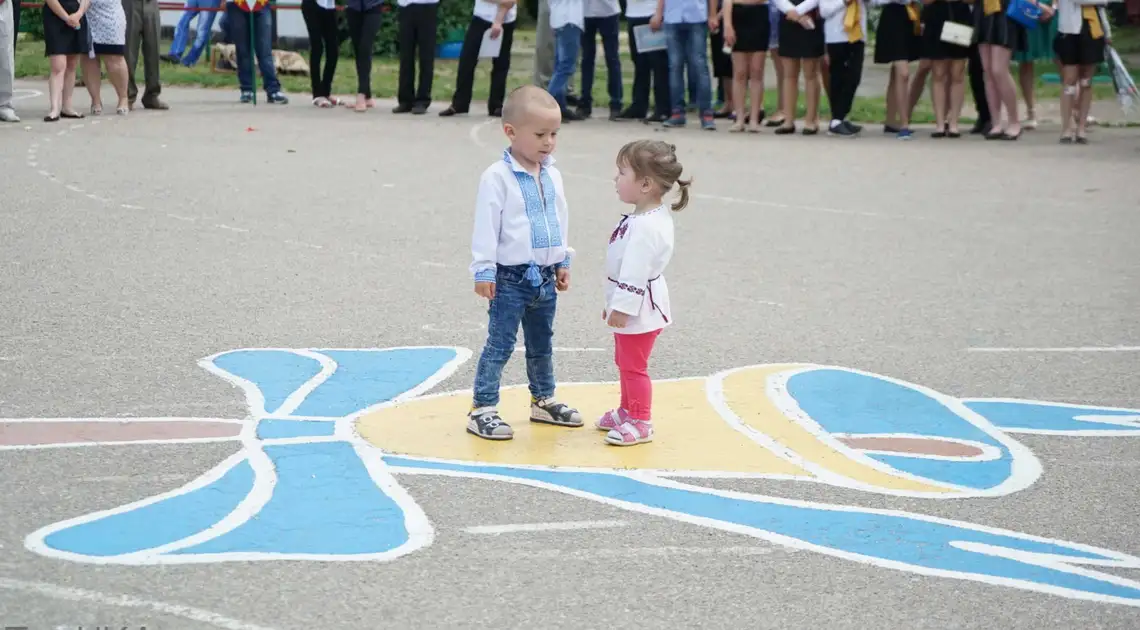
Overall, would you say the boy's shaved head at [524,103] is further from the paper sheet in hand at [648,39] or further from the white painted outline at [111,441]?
the paper sheet in hand at [648,39]

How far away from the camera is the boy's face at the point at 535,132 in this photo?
17.7 feet

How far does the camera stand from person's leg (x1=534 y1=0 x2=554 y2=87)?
16.2m

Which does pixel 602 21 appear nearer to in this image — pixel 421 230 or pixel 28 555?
pixel 421 230

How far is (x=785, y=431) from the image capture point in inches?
224

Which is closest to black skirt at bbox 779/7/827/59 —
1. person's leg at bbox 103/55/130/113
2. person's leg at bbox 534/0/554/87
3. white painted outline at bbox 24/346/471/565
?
person's leg at bbox 534/0/554/87

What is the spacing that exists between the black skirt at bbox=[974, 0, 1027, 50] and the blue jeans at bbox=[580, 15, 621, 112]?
12.5 ft

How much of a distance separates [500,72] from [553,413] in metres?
11.2

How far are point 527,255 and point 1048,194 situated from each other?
24.2ft

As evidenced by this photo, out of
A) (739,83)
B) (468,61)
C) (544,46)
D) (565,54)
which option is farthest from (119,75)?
(739,83)

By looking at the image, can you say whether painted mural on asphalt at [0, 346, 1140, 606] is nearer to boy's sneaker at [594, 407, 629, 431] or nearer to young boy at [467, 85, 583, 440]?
boy's sneaker at [594, 407, 629, 431]

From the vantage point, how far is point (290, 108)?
17141 millimetres

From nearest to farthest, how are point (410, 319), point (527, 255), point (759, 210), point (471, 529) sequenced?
point (471, 529), point (527, 255), point (410, 319), point (759, 210)

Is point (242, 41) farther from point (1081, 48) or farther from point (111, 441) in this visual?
point (111, 441)

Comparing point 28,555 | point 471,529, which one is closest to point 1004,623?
point 471,529
